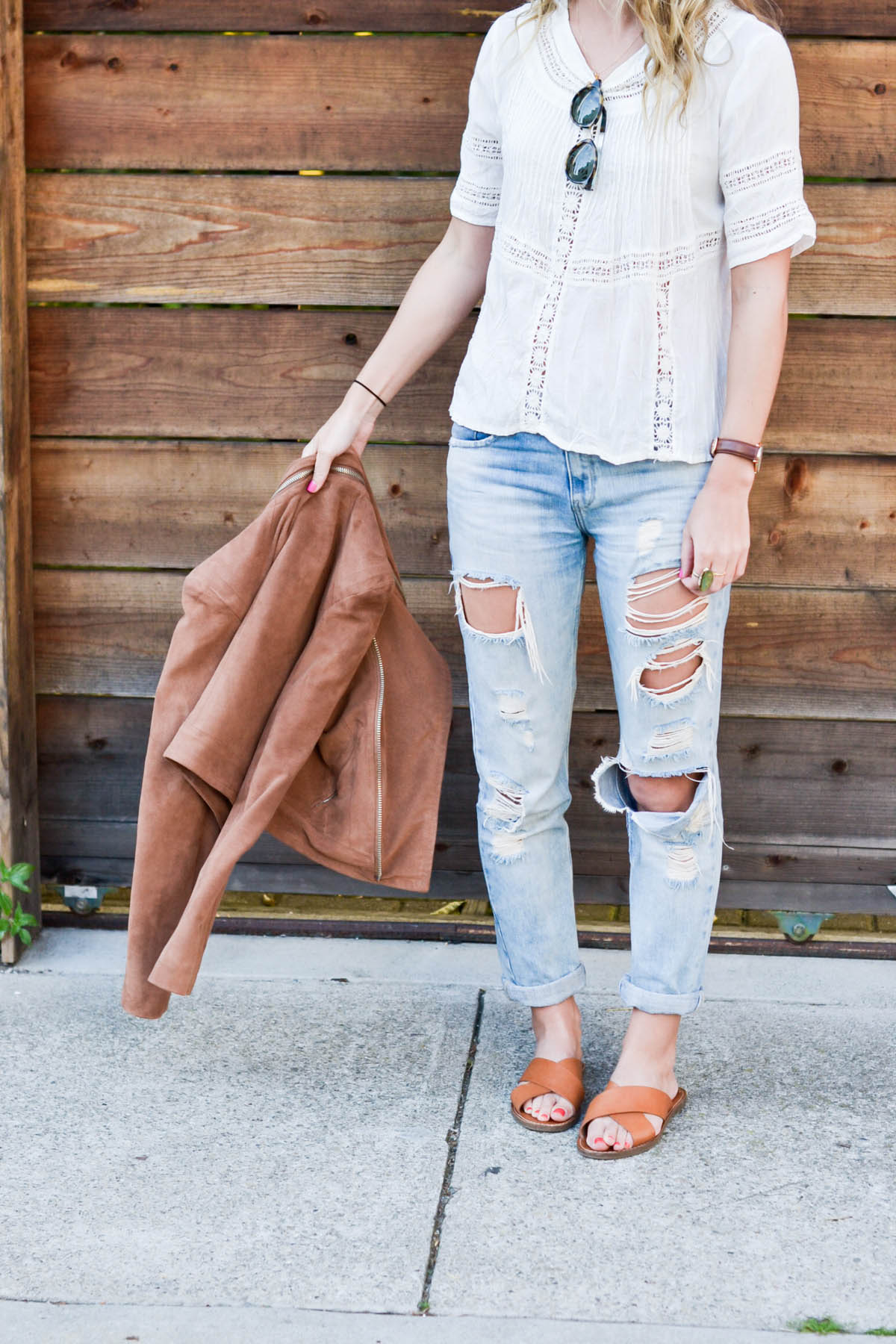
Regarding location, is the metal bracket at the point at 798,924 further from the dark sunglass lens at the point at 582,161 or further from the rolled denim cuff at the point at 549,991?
the dark sunglass lens at the point at 582,161

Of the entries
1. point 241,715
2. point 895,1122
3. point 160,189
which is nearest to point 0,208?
point 160,189

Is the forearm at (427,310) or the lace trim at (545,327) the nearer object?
the lace trim at (545,327)

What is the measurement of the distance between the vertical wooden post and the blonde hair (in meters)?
1.26

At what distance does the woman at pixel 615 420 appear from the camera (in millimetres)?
1609

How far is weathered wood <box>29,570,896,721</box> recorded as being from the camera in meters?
2.41

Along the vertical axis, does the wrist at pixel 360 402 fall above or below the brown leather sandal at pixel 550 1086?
above

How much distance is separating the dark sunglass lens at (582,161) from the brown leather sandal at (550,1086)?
137cm

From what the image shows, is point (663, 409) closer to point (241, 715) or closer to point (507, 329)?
point (507, 329)

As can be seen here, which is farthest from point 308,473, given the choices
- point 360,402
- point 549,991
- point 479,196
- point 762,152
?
point 549,991

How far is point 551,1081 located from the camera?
1.95 metres

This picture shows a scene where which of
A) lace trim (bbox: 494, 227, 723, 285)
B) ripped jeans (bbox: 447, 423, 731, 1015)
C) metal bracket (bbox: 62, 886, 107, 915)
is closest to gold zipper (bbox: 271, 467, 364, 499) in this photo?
ripped jeans (bbox: 447, 423, 731, 1015)

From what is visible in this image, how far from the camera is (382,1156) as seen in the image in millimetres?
1839

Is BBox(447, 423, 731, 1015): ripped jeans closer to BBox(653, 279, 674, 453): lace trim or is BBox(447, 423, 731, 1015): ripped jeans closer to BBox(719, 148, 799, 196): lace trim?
BBox(653, 279, 674, 453): lace trim

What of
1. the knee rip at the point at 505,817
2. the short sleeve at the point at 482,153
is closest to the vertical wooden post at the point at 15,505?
the short sleeve at the point at 482,153
